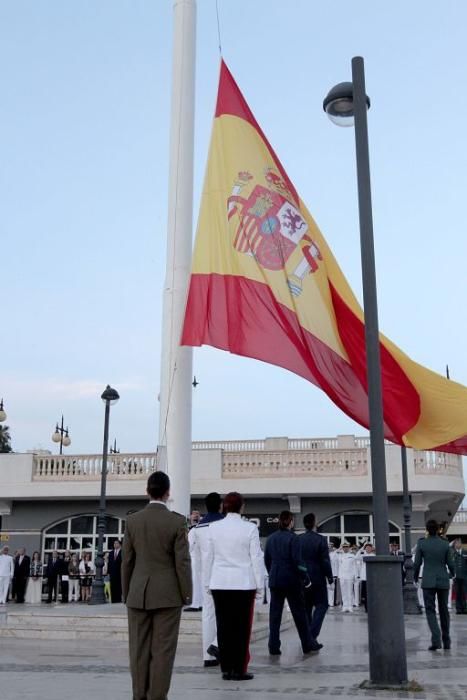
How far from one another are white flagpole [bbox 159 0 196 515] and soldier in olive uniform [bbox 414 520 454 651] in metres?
4.03

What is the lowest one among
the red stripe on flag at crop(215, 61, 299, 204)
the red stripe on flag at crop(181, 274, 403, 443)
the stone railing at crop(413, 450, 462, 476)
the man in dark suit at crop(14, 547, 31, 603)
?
the man in dark suit at crop(14, 547, 31, 603)

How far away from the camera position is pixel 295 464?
3353 cm

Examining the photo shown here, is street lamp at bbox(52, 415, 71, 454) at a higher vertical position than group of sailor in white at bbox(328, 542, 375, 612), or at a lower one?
higher

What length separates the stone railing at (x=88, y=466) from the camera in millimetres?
34750

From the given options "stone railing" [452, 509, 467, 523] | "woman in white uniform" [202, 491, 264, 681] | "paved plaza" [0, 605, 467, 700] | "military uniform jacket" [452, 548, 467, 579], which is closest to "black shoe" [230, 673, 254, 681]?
"woman in white uniform" [202, 491, 264, 681]

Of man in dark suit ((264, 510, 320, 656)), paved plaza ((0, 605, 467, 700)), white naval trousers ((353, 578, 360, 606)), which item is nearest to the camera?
paved plaza ((0, 605, 467, 700))

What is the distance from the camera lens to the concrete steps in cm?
1223

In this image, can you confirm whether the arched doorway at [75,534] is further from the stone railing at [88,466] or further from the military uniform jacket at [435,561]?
the military uniform jacket at [435,561]

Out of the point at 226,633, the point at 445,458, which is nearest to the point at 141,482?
the point at 445,458

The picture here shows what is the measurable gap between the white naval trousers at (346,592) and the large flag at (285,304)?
12.3 m

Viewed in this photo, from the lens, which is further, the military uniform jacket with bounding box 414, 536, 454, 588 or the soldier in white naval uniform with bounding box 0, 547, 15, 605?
the soldier in white naval uniform with bounding box 0, 547, 15, 605

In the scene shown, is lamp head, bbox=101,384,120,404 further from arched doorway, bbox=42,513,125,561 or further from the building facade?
arched doorway, bbox=42,513,125,561

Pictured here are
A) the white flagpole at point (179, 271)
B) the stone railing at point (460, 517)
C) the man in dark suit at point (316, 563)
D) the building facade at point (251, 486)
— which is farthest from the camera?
the stone railing at point (460, 517)

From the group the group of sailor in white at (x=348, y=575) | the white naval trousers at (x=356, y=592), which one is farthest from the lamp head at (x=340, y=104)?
the white naval trousers at (x=356, y=592)
